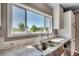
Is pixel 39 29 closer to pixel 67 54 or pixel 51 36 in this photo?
pixel 51 36

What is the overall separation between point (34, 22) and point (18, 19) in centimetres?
20

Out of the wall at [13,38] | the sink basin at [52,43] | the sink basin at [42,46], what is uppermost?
the wall at [13,38]

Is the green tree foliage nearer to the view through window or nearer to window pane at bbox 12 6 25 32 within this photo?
the view through window

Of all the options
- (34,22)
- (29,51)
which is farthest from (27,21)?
(29,51)

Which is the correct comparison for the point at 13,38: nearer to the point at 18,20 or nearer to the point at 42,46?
the point at 18,20

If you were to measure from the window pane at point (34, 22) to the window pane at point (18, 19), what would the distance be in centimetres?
7

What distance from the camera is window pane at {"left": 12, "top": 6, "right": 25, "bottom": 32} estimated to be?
4.03 feet

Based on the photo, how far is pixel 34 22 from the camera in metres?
1.31

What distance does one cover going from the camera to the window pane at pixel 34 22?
4.27 feet

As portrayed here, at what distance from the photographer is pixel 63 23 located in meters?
1.33

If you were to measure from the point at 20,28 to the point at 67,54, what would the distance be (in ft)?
2.21

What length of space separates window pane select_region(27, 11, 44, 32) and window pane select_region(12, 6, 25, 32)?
0.25 ft

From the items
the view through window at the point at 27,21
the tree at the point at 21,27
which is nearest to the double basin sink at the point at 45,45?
the view through window at the point at 27,21

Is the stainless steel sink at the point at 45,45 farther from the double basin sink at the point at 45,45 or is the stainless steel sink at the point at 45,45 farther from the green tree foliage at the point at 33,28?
→ the green tree foliage at the point at 33,28
